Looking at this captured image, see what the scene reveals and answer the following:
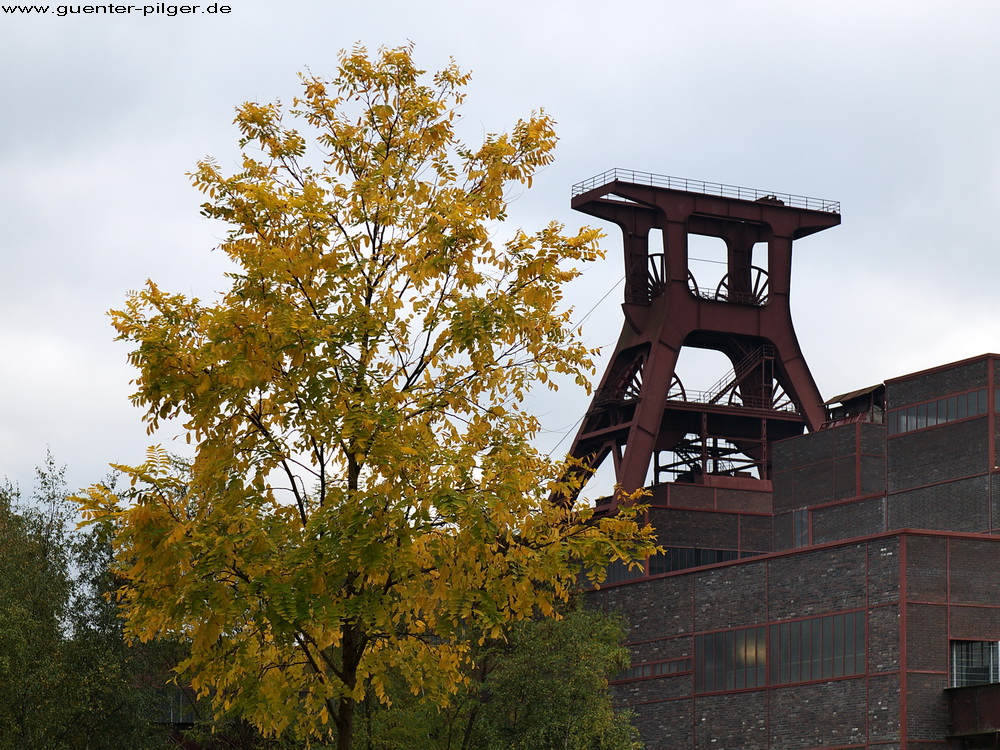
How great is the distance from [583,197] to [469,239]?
192 feet

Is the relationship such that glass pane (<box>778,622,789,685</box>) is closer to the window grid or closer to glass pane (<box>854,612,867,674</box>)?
glass pane (<box>854,612,867,674</box>)

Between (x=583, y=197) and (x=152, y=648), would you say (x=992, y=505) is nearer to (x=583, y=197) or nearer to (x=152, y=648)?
(x=583, y=197)

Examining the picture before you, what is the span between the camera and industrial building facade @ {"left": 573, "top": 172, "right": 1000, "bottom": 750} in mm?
43844

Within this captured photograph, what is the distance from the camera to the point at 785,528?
66125 mm

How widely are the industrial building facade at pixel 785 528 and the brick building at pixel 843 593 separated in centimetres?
6

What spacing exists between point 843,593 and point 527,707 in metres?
11.0

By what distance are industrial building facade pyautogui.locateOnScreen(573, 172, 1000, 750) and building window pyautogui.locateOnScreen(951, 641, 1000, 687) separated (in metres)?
0.06

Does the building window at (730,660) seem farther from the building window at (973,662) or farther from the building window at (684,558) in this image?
the building window at (684,558)

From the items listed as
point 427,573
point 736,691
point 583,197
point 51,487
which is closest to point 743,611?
point 736,691

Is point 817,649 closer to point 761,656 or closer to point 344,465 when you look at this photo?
point 761,656

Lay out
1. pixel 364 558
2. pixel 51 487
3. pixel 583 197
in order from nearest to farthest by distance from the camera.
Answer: pixel 364 558 < pixel 51 487 < pixel 583 197

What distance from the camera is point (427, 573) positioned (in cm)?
1372

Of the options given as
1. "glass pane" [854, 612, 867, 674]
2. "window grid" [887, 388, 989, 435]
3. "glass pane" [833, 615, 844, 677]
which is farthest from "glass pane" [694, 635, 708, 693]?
"window grid" [887, 388, 989, 435]

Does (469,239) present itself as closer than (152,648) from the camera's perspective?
Yes
